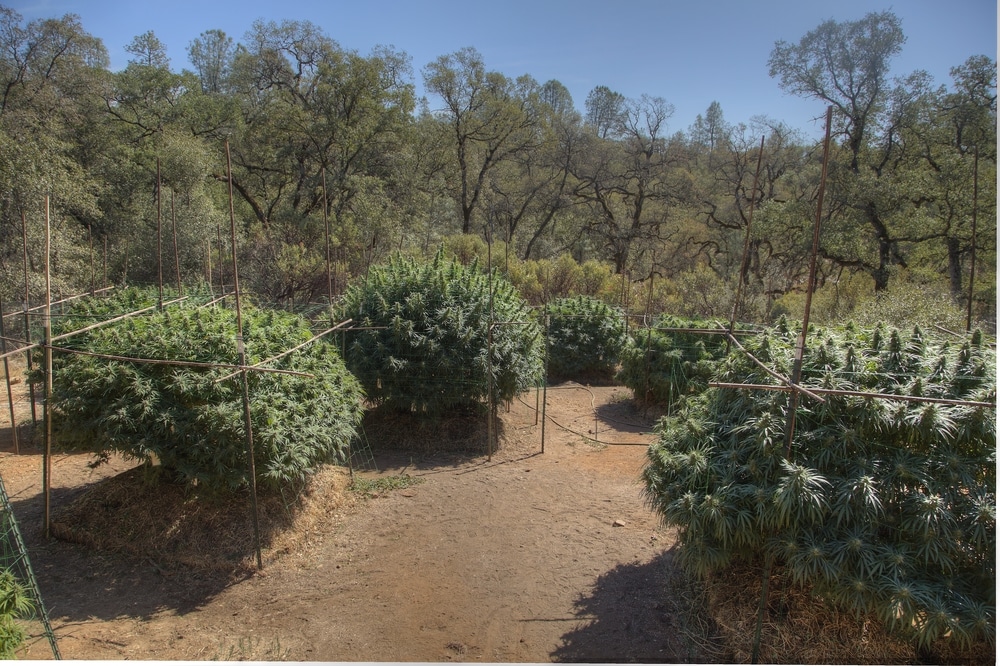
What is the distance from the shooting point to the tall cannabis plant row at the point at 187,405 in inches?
176

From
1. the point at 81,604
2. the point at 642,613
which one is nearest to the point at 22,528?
the point at 81,604

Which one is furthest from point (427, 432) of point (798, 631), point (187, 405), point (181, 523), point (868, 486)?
point (868, 486)

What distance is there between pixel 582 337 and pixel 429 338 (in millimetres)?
5060

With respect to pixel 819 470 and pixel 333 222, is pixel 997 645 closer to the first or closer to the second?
pixel 819 470

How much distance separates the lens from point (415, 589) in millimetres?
4430

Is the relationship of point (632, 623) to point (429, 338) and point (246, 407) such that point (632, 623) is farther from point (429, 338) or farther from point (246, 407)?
point (429, 338)

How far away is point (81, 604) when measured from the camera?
13.7 ft

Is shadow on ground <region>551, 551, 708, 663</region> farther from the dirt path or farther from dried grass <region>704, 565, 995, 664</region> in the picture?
dried grass <region>704, 565, 995, 664</region>

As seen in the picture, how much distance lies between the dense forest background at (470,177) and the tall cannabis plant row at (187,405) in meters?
6.10

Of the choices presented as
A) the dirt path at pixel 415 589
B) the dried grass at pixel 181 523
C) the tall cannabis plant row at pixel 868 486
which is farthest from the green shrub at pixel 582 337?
the tall cannabis plant row at pixel 868 486

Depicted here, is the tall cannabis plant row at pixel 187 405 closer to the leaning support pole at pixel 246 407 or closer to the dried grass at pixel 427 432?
the leaning support pole at pixel 246 407

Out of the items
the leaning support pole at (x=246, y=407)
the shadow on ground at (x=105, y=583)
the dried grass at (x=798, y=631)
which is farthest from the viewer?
the leaning support pole at (x=246, y=407)

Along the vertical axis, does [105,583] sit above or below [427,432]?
below

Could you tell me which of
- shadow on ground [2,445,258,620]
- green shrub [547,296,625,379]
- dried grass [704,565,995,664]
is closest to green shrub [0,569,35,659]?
shadow on ground [2,445,258,620]
